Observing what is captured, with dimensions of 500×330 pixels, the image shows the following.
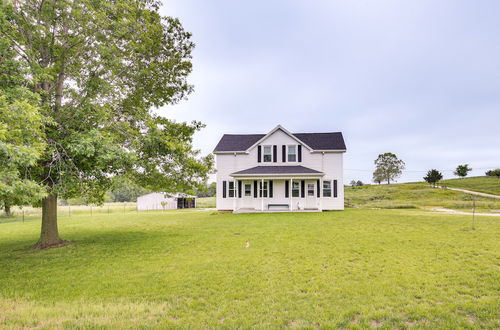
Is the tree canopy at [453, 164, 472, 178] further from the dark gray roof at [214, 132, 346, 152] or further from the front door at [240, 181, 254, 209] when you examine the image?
the front door at [240, 181, 254, 209]

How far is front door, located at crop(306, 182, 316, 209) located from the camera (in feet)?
75.0

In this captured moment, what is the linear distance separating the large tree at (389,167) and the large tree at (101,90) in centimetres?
6205

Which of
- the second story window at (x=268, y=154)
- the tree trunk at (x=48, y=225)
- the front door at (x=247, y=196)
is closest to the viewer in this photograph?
the tree trunk at (x=48, y=225)

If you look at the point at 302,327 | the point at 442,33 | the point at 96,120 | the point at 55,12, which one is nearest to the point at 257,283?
the point at 302,327

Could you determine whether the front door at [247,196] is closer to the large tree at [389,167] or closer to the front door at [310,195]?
the front door at [310,195]

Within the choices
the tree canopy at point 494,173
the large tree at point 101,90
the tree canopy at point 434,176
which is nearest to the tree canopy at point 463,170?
the tree canopy at point 494,173

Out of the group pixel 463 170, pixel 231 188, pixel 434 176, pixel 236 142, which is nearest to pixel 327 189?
pixel 231 188

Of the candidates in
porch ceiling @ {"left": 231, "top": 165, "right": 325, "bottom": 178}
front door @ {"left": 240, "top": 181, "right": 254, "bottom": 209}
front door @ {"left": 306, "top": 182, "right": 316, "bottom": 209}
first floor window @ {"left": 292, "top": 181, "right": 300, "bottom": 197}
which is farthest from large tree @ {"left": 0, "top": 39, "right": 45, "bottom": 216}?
front door @ {"left": 306, "top": 182, "right": 316, "bottom": 209}

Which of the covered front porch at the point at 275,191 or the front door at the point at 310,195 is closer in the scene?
the covered front porch at the point at 275,191

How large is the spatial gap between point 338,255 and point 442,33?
19.7 m

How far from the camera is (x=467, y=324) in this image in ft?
11.9

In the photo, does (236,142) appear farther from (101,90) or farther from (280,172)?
(101,90)

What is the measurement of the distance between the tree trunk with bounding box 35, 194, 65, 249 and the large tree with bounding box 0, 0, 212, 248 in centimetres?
3

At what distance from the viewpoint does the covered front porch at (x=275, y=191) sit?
73.1ft
